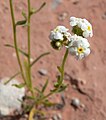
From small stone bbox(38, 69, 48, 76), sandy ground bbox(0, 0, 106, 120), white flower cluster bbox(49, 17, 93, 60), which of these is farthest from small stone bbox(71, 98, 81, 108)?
white flower cluster bbox(49, 17, 93, 60)

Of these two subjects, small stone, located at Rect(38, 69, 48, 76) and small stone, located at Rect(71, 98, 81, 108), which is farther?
small stone, located at Rect(38, 69, 48, 76)

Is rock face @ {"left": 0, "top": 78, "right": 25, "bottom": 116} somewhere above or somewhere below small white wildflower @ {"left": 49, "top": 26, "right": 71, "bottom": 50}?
below

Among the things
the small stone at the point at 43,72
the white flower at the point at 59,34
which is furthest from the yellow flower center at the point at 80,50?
the small stone at the point at 43,72

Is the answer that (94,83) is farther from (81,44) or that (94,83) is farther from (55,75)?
(81,44)

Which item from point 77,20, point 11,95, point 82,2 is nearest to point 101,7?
point 82,2

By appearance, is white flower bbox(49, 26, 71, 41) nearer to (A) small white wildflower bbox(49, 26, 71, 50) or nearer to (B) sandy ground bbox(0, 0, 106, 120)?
(A) small white wildflower bbox(49, 26, 71, 50)

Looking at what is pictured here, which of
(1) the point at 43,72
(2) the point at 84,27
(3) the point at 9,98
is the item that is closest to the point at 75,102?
(1) the point at 43,72
